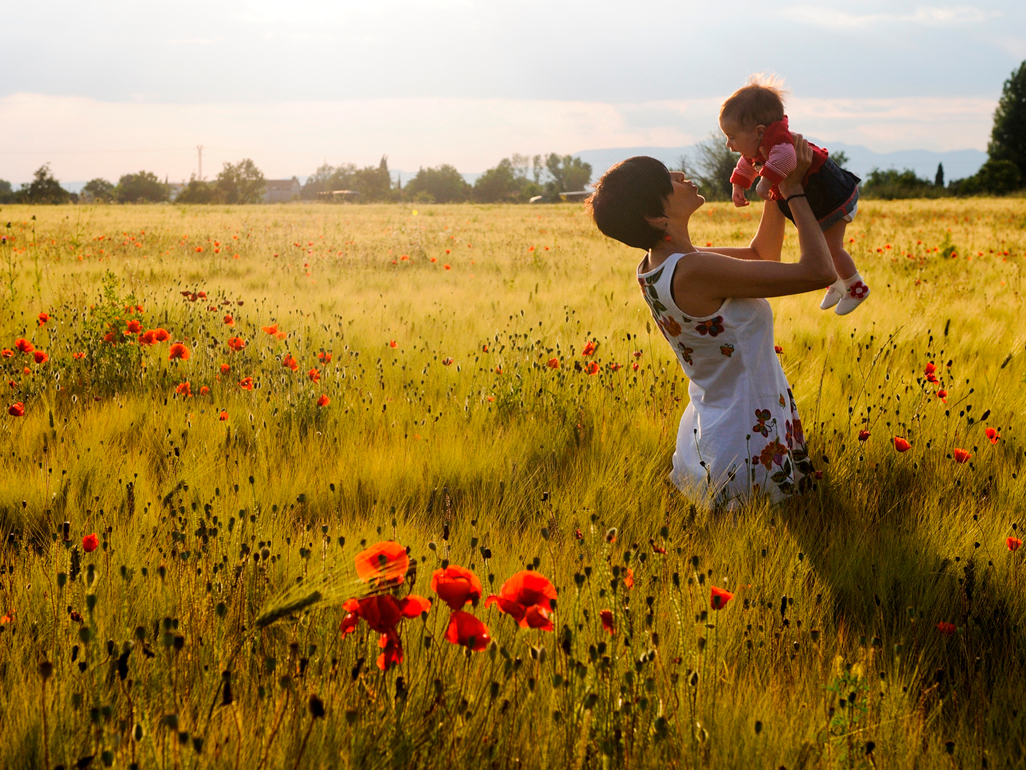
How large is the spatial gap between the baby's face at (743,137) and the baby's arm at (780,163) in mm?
290

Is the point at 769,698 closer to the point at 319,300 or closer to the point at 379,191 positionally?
the point at 319,300

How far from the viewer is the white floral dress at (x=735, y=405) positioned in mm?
2746

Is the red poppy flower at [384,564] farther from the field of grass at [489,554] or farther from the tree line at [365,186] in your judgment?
the tree line at [365,186]

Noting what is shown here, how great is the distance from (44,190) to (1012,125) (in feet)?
235

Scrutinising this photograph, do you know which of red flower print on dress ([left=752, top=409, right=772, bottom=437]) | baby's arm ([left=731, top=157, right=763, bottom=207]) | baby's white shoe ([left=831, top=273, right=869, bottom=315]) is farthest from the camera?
baby's white shoe ([left=831, top=273, right=869, bottom=315])

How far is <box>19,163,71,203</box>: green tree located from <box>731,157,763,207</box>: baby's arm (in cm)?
5186

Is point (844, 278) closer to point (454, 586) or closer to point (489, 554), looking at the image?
point (489, 554)

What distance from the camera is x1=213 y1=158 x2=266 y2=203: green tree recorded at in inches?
2936

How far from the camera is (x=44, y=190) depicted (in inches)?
1986

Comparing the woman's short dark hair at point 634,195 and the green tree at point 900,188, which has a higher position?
the green tree at point 900,188

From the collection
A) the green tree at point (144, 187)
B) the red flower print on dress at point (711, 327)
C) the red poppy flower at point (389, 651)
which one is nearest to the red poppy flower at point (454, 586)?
the red poppy flower at point (389, 651)

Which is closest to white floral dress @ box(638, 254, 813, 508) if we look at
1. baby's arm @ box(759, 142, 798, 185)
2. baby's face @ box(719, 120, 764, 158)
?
baby's arm @ box(759, 142, 798, 185)

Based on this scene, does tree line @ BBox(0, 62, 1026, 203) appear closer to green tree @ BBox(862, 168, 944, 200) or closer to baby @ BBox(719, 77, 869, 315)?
green tree @ BBox(862, 168, 944, 200)

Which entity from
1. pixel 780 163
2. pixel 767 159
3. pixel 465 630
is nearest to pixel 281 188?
pixel 767 159
